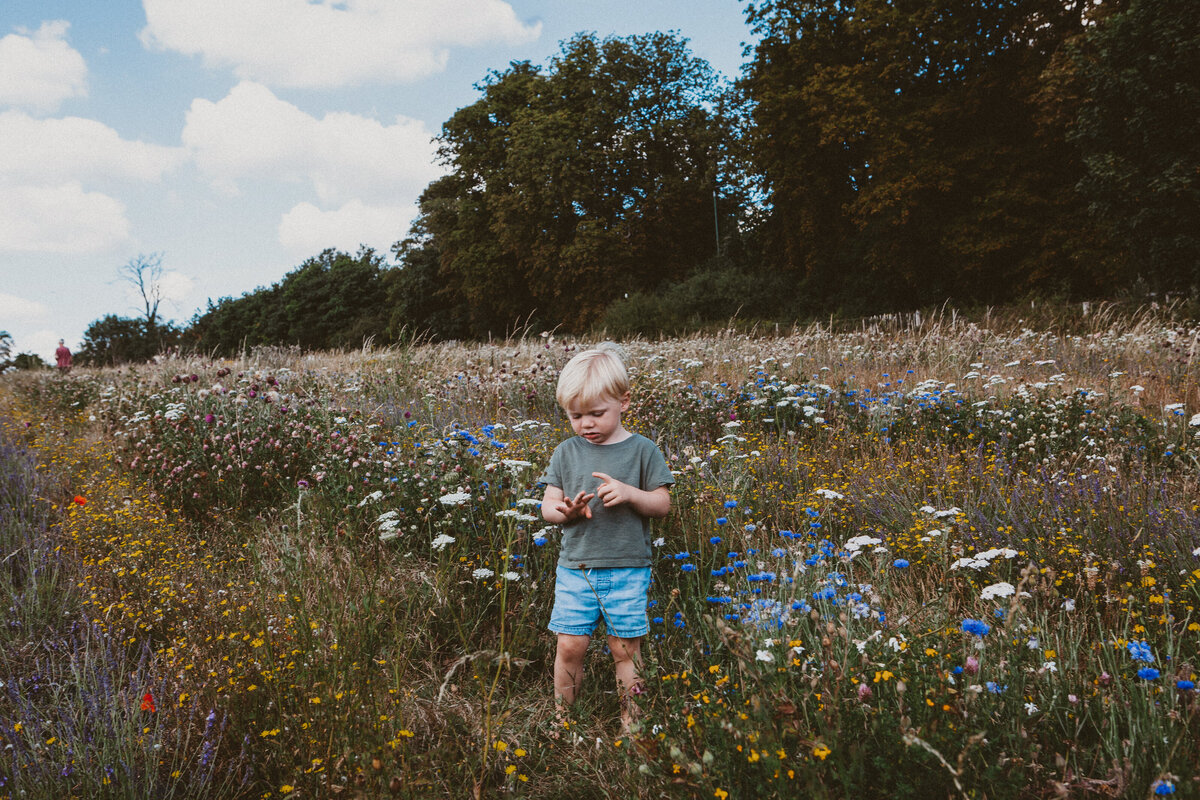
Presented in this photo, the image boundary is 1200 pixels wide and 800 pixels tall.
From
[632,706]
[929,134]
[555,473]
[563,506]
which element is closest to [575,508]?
[563,506]

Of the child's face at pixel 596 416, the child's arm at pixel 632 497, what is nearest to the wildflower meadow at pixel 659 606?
the child's arm at pixel 632 497

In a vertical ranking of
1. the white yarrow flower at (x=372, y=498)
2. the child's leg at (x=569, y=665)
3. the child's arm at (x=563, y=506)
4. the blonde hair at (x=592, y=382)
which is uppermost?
the blonde hair at (x=592, y=382)

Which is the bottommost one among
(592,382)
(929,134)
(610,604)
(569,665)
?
(569,665)

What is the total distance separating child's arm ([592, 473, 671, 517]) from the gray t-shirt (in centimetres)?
5

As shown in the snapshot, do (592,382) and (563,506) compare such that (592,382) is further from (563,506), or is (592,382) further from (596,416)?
(563,506)

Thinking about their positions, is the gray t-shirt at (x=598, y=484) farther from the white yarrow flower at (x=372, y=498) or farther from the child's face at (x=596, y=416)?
the white yarrow flower at (x=372, y=498)

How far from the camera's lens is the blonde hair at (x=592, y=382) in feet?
7.86

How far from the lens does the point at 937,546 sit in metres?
3.07

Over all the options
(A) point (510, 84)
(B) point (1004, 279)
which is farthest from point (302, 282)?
(B) point (1004, 279)

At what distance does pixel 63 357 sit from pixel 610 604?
19404mm

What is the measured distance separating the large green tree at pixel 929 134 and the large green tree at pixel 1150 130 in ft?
8.43

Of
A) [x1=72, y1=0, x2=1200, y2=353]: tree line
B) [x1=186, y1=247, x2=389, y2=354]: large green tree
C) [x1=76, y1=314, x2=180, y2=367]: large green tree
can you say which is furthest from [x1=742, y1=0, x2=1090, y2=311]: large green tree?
[x1=76, y1=314, x2=180, y2=367]: large green tree

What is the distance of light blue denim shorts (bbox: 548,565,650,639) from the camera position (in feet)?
7.86

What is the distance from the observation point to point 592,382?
7.88 ft
